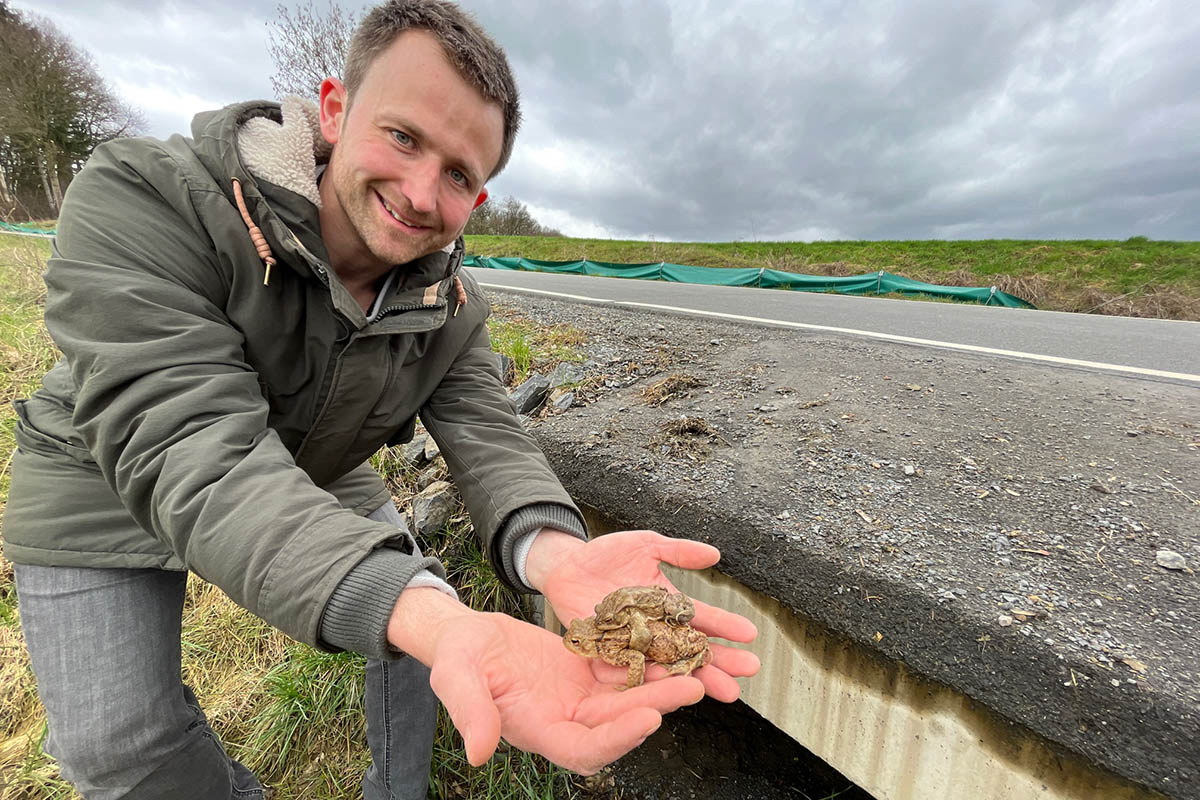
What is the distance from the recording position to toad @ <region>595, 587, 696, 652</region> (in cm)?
141

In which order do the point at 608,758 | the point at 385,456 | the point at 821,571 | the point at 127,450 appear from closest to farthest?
the point at 608,758
the point at 127,450
the point at 821,571
the point at 385,456

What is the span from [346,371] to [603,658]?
3.85 feet

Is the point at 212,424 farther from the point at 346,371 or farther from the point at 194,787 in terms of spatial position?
the point at 194,787

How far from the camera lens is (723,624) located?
1470 millimetres

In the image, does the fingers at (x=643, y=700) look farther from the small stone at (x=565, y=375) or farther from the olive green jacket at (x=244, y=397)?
the small stone at (x=565, y=375)

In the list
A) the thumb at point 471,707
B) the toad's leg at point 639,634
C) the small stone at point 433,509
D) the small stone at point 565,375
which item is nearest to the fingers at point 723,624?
the toad's leg at point 639,634

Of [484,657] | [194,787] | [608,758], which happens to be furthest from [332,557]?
[194,787]

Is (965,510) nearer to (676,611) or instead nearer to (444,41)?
(676,611)

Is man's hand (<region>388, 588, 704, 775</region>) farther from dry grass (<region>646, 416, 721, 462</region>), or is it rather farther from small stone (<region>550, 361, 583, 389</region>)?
small stone (<region>550, 361, 583, 389</region>)

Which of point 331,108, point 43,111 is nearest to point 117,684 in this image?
point 331,108

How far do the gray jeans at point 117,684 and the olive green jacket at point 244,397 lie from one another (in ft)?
0.36

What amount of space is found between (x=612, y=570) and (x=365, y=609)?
78 cm

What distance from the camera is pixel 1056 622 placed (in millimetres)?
1308

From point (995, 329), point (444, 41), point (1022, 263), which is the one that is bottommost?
point (995, 329)
